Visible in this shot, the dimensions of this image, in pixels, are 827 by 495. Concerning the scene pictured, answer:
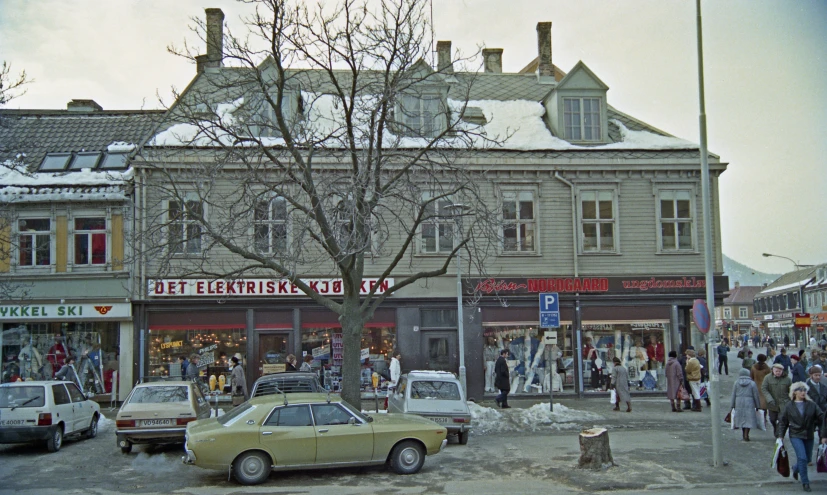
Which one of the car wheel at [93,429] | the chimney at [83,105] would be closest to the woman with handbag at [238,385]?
the car wheel at [93,429]

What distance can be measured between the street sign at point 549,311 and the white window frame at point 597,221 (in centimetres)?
578

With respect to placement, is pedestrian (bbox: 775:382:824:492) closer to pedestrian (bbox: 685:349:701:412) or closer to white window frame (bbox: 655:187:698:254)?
pedestrian (bbox: 685:349:701:412)

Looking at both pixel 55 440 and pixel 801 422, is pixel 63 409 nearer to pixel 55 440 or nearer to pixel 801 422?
pixel 55 440

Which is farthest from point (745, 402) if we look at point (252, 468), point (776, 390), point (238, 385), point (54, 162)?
point (54, 162)

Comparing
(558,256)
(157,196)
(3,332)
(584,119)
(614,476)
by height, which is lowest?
(614,476)

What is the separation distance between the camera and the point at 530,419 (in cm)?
1870

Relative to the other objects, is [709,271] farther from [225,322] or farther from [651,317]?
[225,322]

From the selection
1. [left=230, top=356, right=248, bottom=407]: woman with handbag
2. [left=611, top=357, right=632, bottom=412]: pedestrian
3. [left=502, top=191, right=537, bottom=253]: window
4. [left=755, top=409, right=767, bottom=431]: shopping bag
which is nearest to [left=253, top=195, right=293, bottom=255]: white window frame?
[left=230, top=356, right=248, bottom=407]: woman with handbag

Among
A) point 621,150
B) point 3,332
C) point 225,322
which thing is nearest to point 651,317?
point 621,150

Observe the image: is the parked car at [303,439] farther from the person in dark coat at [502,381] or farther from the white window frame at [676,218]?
the white window frame at [676,218]

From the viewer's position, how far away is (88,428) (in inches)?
666

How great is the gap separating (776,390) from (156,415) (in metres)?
12.1

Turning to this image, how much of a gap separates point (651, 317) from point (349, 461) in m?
15.2

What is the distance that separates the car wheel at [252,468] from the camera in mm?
11883
